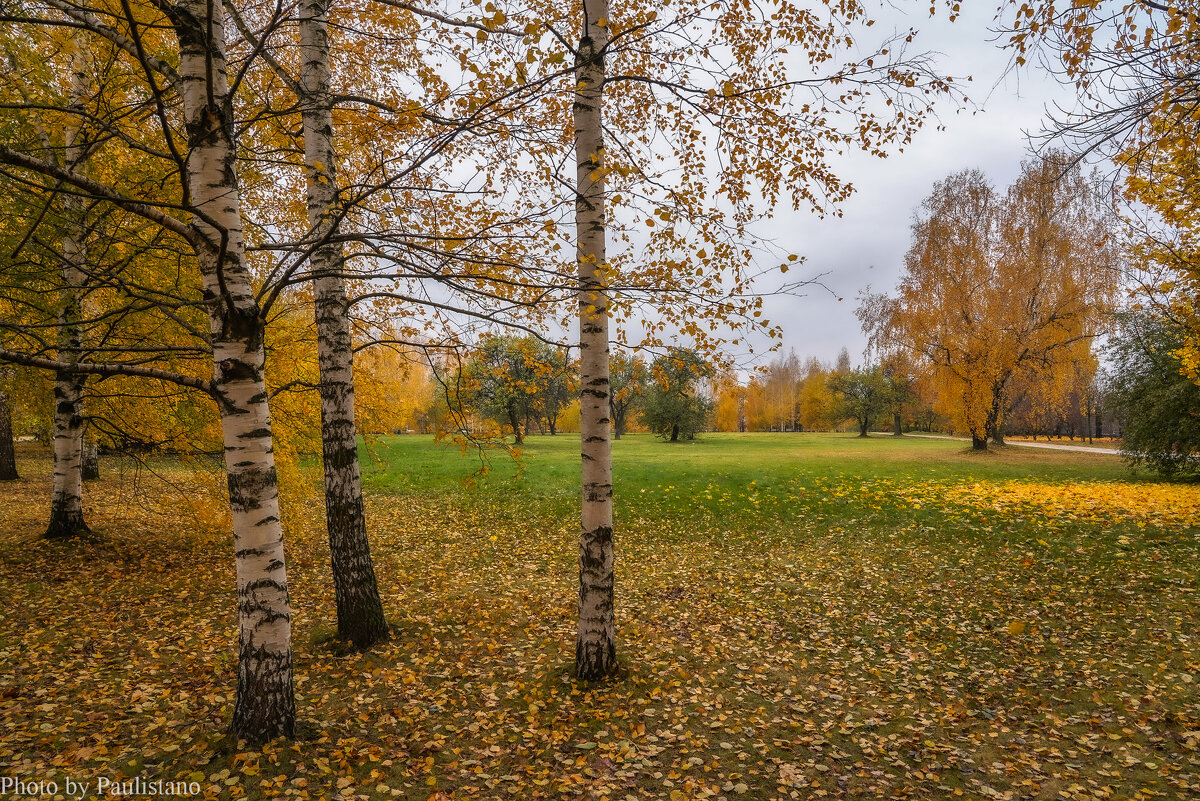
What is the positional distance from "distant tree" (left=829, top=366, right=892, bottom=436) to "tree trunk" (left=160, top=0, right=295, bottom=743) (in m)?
50.5

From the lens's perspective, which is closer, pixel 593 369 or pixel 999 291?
pixel 593 369

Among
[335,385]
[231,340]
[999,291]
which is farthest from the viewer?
[999,291]

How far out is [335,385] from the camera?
17.5ft

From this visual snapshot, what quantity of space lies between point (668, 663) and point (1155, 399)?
1666 cm

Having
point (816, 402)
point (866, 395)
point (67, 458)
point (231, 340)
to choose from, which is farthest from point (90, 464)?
point (816, 402)

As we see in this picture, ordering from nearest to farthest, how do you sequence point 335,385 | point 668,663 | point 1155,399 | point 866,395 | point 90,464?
point 335,385
point 668,663
point 1155,399
point 90,464
point 866,395

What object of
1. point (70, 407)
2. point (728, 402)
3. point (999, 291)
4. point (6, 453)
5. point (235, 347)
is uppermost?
point (999, 291)

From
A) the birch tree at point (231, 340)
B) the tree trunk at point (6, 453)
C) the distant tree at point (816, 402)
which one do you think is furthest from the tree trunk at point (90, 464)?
the distant tree at point (816, 402)

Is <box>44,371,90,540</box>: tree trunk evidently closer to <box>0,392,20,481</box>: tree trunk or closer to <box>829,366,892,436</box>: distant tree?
<box>0,392,20,481</box>: tree trunk

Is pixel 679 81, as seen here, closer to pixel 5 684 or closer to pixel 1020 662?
pixel 1020 662

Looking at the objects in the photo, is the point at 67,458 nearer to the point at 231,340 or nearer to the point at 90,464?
the point at 231,340

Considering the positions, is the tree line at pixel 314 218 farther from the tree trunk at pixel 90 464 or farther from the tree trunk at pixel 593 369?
the tree trunk at pixel 90 464

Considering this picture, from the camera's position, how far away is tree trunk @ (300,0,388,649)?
5.04 metres

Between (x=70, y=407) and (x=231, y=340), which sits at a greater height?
(x=231, y=340)
